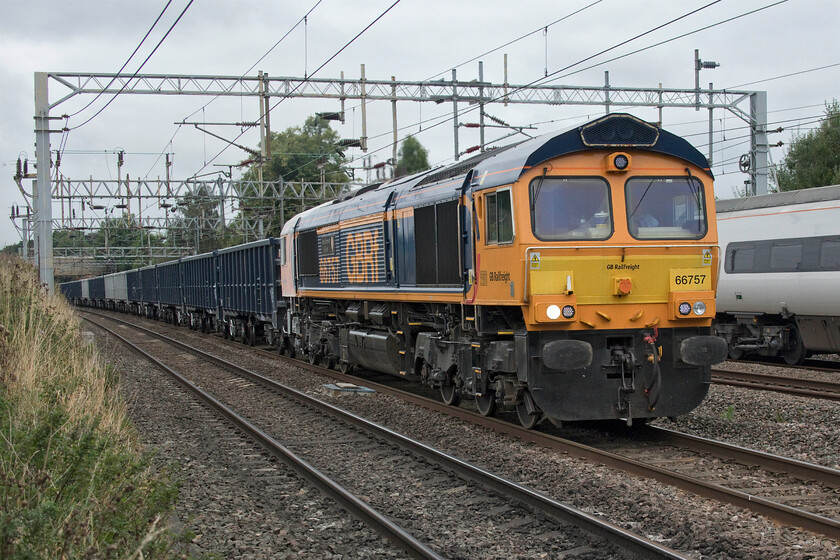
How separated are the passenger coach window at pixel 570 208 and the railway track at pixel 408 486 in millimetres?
2753

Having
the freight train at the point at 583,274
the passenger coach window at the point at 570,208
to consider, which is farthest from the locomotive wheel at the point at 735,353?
the passenger coach window at the point at 570,208

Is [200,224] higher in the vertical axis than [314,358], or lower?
higher

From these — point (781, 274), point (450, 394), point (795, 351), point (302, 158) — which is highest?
point (302, 158)

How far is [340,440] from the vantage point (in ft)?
34.3

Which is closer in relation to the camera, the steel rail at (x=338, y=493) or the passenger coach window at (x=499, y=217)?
the steel rail at (x=338, y=493)

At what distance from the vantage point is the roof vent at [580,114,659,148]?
959 cm

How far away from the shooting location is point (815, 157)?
3700 cm

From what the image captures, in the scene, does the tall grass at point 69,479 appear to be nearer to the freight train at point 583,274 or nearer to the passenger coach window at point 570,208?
the freight train at point 583,274

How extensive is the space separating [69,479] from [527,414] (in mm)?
5595

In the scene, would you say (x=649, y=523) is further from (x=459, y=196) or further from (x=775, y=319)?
(x=775, y=319)

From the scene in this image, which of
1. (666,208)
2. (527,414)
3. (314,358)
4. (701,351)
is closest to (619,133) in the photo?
(666,208)

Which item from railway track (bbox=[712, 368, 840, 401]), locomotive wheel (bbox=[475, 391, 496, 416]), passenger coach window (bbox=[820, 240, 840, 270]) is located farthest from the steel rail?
passenger coach window (bbox=[820, 240, 840, 270])

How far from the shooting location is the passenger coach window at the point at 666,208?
9711 millimetres

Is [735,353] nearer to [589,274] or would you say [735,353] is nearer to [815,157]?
[589,274]
